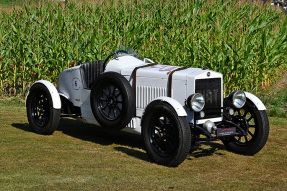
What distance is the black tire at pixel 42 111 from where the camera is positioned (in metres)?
8.52

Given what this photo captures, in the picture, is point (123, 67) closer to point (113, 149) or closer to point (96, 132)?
point (113, 149)

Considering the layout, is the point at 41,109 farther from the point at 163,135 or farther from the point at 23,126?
the point at 163,135

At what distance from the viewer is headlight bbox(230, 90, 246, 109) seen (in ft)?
23.8

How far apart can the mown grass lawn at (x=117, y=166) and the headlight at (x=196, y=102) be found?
0.79m

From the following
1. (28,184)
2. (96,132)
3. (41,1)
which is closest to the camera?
(28,184)


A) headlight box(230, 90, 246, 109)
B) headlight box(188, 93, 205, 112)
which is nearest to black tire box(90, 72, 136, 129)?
headlight box(188, 93, 205, 112)

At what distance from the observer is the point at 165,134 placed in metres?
6.82

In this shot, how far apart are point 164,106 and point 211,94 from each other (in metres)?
0.90

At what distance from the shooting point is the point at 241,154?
7.64m

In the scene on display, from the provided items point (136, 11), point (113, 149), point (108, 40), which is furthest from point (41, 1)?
point (113, 149)

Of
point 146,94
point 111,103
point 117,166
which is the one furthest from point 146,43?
point 117,166

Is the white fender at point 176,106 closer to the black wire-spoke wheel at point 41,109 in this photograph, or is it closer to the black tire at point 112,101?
→ the black tire at point 112,101

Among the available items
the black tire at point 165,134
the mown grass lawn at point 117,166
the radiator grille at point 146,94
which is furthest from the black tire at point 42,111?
the black tire at point 165,134

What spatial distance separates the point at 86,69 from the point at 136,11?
776 cm
